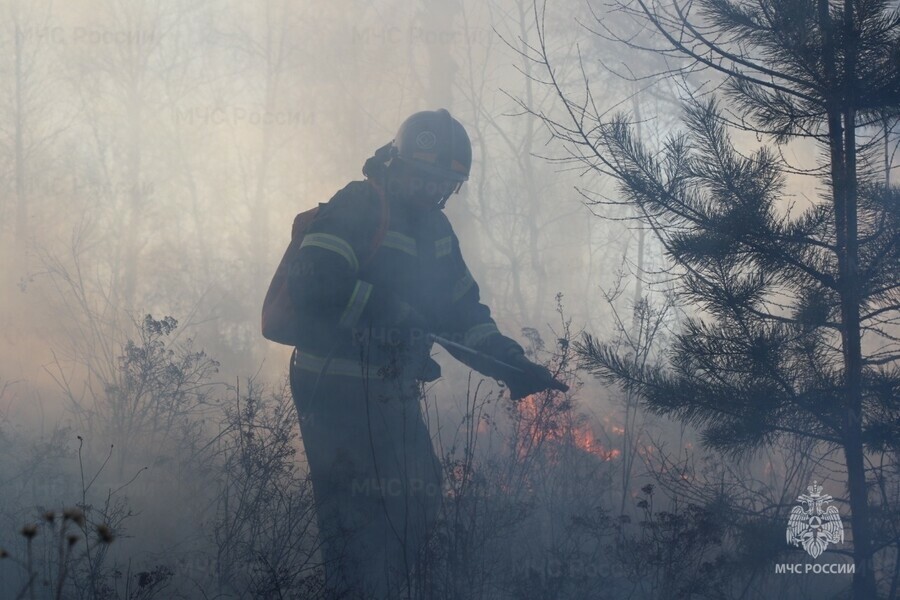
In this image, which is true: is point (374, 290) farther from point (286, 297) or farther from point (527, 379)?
point (527, 379)

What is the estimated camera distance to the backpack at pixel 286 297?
10.9 ft

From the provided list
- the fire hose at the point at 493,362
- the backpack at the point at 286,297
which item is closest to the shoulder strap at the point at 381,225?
the backpack at the point at 286,297

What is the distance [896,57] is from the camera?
314 cm

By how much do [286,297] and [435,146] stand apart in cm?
108

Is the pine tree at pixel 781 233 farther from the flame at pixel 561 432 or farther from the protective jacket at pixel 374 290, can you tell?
the flame at pixel 561 432

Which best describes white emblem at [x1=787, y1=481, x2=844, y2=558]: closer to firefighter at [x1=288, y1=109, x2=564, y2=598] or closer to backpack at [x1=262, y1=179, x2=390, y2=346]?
firefighter at [x1=288, y1=109, x2=564, y2=598]

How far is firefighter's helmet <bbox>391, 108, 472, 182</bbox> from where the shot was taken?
3.69 m

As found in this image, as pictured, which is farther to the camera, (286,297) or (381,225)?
(381,225)

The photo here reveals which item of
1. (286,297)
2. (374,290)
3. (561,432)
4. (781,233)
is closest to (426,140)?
(374,290)

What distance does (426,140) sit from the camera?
3.71m

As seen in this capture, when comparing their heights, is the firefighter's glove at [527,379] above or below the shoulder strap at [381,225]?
below

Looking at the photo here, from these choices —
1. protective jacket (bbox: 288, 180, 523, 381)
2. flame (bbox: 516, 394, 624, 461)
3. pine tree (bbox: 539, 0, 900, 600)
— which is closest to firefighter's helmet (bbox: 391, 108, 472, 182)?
protective jacket (bbox: 288, 180, 523, 381)

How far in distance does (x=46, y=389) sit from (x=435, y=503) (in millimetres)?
8135

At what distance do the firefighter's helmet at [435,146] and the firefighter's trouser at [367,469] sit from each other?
1.11 m
